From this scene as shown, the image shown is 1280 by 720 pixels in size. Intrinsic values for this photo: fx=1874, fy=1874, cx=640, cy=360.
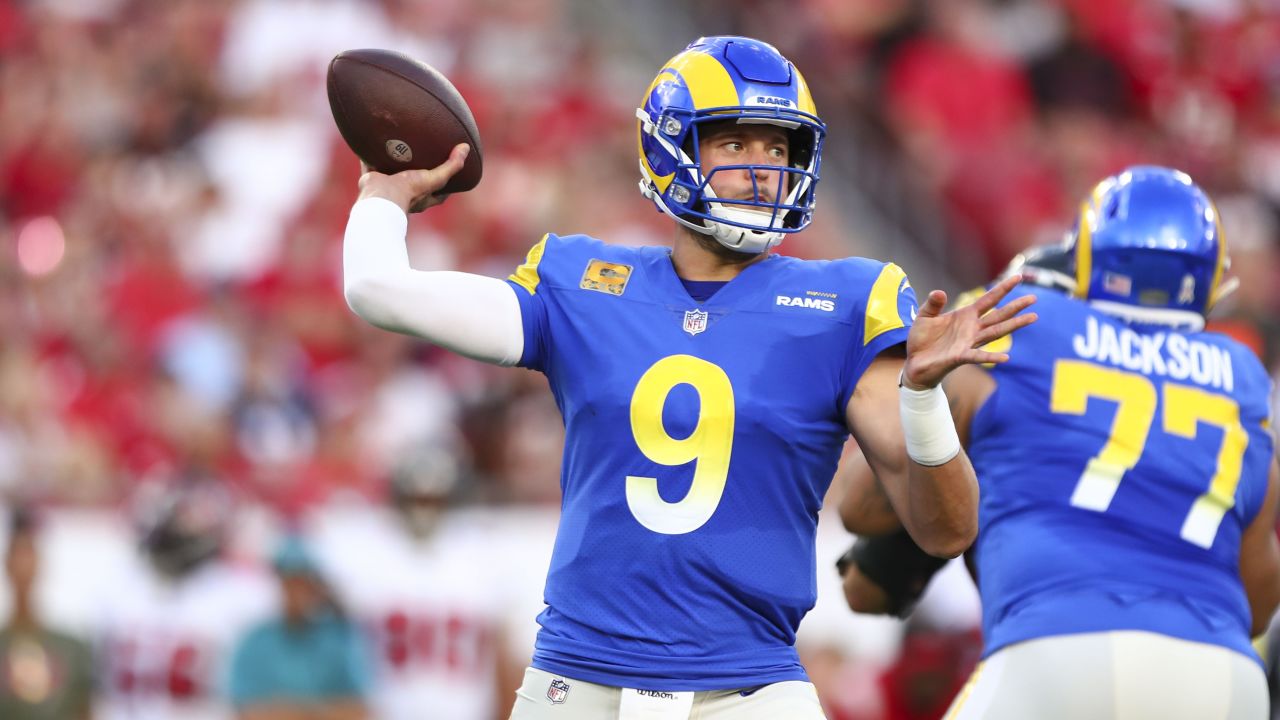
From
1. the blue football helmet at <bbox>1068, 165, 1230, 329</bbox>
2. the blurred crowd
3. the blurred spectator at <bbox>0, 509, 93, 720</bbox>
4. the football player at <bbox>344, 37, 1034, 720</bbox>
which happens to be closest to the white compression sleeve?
the football player at <bbox>344, 37, 1034, 720</bbox>

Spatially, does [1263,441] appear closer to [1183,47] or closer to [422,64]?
[422,64]

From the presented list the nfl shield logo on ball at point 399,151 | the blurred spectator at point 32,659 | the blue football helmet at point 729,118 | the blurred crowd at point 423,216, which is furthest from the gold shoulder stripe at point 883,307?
the blurred spectator at point 32,659

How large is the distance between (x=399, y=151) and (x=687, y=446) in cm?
91

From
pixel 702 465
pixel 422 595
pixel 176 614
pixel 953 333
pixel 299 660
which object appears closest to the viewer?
pixel 953 333

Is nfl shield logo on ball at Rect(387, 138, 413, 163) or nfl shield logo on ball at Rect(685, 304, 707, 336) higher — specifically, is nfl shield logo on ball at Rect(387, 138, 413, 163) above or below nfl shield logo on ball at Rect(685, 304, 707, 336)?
above

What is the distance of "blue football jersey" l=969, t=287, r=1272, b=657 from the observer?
14.0 ft

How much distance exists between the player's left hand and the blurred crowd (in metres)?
4.38

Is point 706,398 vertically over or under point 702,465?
over

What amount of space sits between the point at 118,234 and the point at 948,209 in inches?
183

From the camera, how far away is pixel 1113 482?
4.32 m

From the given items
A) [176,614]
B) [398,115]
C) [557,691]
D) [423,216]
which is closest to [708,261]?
[398,115]

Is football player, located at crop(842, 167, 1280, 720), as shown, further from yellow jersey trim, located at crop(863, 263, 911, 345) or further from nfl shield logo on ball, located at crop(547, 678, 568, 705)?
nfl shield logo on ball, located at crop(547, 678, 568, 705)

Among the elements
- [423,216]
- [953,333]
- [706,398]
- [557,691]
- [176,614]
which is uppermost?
[953,333]

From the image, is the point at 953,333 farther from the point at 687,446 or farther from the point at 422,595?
the point at 422,595
